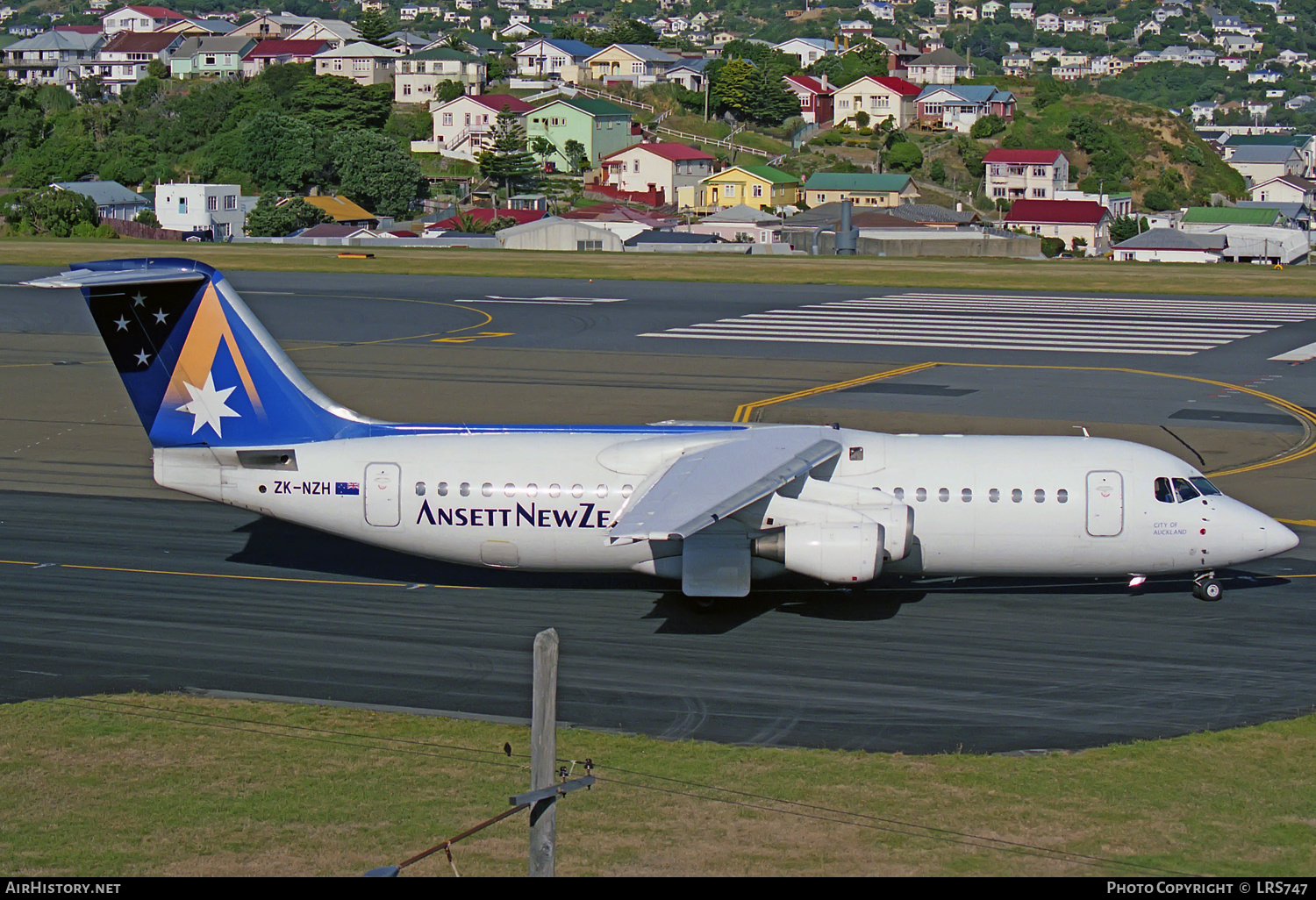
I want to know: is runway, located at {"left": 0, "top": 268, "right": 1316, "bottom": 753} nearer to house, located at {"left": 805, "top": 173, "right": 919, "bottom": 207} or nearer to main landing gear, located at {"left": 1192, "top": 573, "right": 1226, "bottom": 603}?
main landing gear, located at {"left": 1192, "top": 573, "right": 1226, "bottom": 603}

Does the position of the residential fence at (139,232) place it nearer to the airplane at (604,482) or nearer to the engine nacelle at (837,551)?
the airplane at (604,482)

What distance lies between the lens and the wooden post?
477 inches

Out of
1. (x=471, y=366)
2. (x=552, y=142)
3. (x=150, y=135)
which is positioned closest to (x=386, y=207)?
(x=552, y=142)

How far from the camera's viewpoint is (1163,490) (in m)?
29.5

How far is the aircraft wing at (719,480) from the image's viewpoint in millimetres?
23688

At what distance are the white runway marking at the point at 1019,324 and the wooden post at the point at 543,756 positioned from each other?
55.2 metres

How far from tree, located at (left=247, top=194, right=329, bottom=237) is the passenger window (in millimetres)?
124280

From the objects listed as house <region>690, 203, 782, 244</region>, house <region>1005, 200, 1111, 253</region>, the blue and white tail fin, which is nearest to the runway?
the blue and white tail fin

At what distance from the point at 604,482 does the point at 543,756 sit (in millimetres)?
16850

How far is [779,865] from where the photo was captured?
17.2 metres

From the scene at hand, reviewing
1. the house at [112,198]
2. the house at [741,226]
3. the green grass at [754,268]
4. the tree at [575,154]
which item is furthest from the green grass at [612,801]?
the tree at [575,154]

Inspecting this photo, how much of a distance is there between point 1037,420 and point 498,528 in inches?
1020

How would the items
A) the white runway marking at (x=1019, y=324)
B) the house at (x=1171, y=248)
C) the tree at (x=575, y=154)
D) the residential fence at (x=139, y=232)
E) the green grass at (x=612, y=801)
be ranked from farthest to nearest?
the tree at (x=575, y=154), the house at (x=1171, y=248), the residential fence at (x=139, y=232), the white runway marking at (x=1019, y=324), the green grass at (x=612, y=801)

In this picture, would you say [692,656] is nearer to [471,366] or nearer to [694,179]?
[471,366]
